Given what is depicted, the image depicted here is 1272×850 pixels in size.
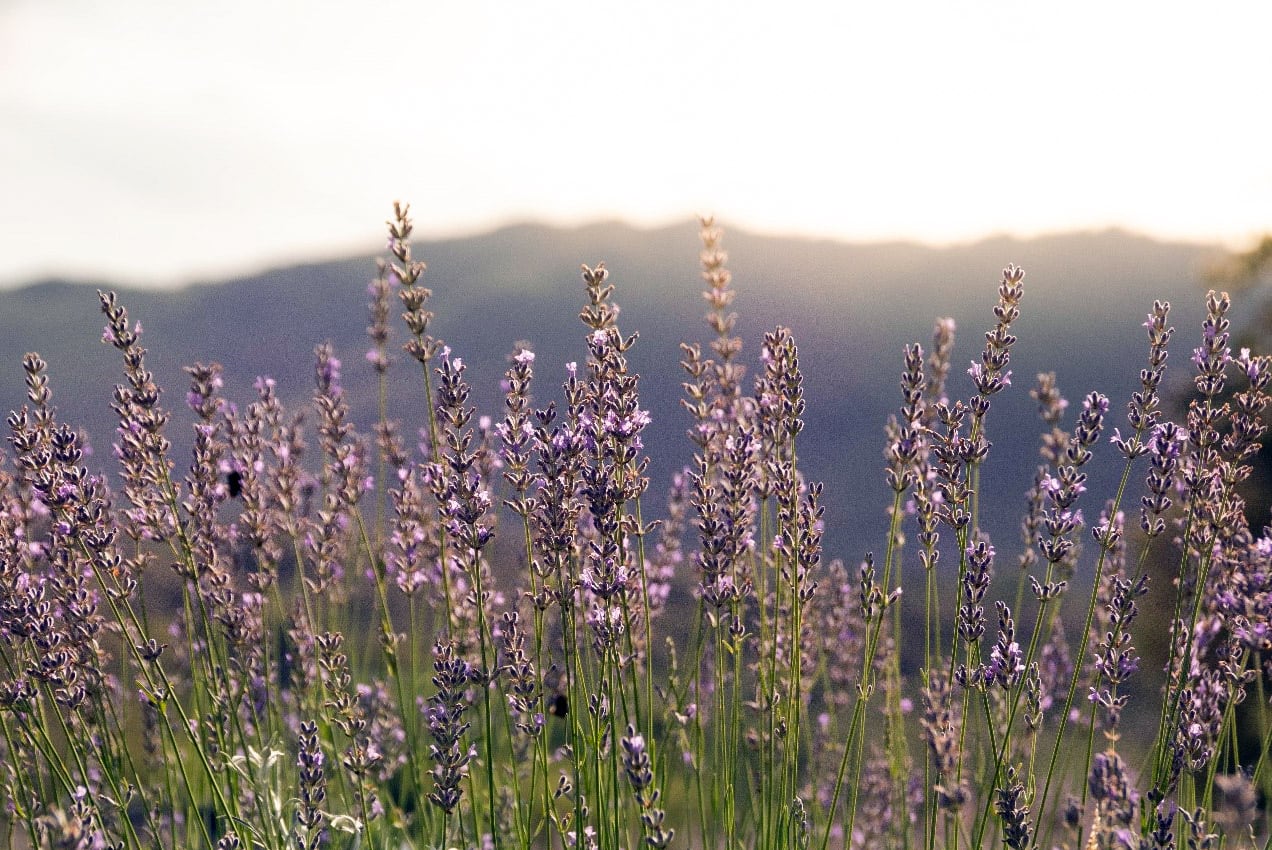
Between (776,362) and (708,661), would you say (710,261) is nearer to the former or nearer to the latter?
(776,362)

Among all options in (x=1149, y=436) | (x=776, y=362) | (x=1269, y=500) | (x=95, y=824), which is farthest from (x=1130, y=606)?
(x=1269, y=500)

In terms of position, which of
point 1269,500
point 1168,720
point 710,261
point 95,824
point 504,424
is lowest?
point 1269,500

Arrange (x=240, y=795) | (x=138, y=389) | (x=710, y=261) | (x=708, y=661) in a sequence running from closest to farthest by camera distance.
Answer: (x=138, y=389) → (x=710, y=261) → (x=240, y=795) → (x=708, y=661)

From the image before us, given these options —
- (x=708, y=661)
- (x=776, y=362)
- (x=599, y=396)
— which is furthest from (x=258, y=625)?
(x=708, y=661)

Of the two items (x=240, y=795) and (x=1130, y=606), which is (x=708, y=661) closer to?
(x=240, y=795)

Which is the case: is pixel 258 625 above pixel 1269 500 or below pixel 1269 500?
above

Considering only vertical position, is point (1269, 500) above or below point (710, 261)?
below

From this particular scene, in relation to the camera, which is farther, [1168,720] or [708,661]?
[708,661]

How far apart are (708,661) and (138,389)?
3260mm

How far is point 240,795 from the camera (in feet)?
11.0

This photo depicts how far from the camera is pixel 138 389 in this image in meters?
2.64

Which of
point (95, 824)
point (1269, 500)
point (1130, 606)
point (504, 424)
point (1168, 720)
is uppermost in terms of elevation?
point (504, 424)

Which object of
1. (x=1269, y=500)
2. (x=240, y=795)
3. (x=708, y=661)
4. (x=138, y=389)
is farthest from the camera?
(x=1269, y=500)

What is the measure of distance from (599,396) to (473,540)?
432 mm
